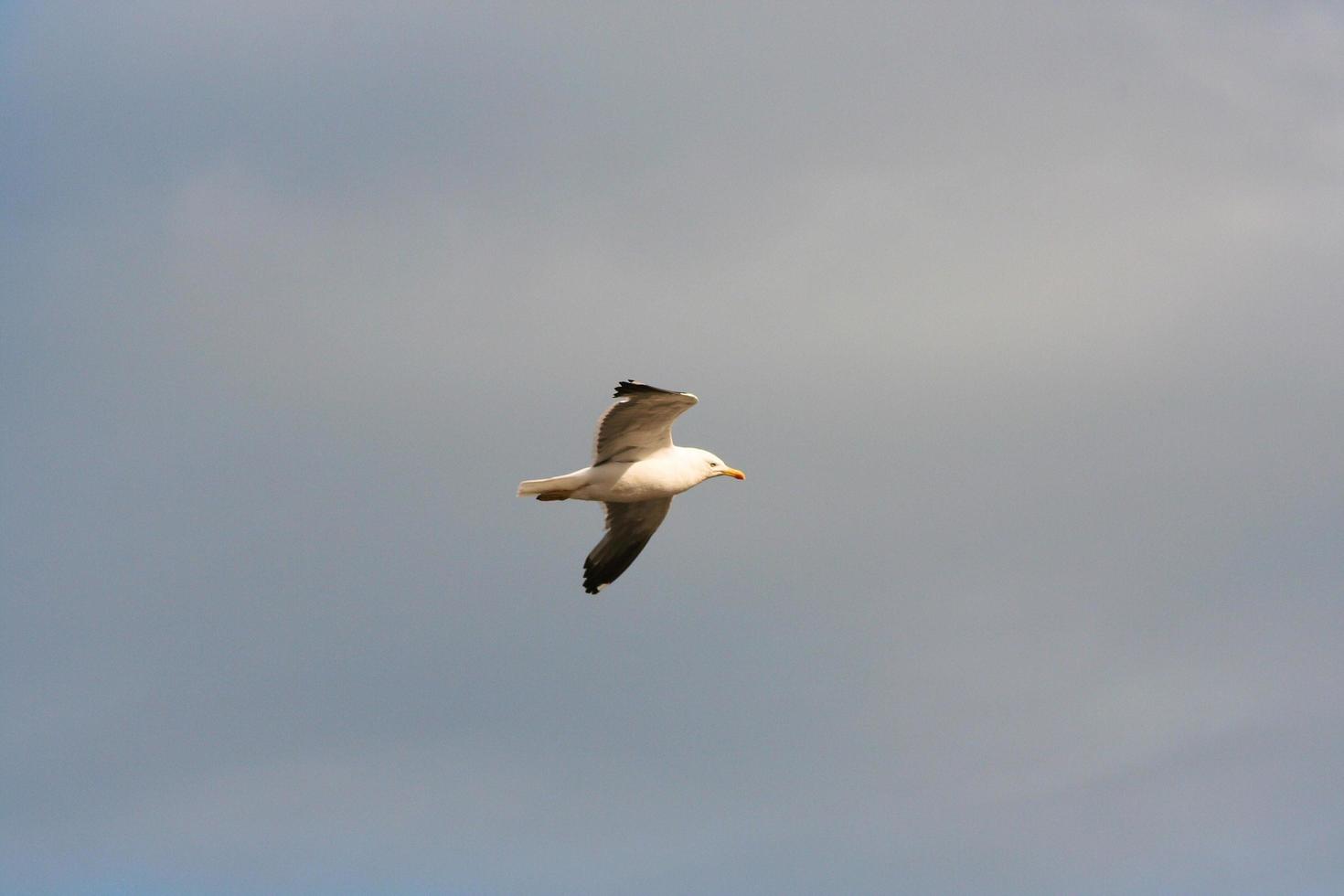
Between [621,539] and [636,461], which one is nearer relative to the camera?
[636,461]

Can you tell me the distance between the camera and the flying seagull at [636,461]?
25.1 meters

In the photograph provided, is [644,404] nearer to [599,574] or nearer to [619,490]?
[619,490]

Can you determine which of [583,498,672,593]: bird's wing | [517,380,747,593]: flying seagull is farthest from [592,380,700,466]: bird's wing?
[583,498,672,593]: bird's wing

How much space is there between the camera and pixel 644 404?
25.2 m

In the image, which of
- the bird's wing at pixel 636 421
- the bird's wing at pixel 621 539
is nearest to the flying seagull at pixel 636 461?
the bird's wing at pixel 636 421

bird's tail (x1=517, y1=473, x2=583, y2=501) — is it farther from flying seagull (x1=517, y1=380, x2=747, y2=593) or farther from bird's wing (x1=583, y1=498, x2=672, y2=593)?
bird's wing (x1=583, y1=498, x2=672, y2=593)

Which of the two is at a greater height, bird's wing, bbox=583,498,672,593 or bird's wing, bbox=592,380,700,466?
bird's wing, bbox=592,380,700,466

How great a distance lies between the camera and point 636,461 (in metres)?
26.2

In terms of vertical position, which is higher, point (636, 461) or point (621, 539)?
point (636, 461)

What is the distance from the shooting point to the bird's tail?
26.1m

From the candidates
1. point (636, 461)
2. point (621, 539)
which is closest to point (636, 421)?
point (636, 461)

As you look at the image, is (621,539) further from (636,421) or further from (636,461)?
(636,421)

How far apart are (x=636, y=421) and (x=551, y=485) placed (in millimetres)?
1496

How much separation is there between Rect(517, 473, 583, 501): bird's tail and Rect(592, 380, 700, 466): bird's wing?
0.36 metres
